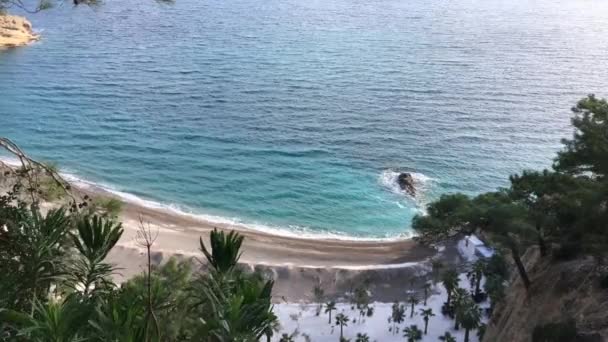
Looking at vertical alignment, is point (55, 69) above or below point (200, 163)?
above

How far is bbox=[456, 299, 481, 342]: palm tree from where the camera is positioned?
31734 millimetres

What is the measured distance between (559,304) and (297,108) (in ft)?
135

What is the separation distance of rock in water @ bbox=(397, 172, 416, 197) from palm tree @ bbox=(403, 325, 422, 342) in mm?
14915

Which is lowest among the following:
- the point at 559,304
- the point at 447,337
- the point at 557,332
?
the point at 447,337

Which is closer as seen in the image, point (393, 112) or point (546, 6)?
point (393, 112)

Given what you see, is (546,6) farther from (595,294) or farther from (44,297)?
(44,297)

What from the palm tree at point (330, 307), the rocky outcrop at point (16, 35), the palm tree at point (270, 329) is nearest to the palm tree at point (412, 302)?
the palm tree at point (330, 307)

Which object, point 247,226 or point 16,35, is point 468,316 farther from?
point 16,35

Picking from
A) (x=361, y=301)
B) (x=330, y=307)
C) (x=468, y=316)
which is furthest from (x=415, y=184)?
(x=330, y=307)

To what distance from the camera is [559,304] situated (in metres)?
20.9

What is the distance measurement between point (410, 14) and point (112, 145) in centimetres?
6660

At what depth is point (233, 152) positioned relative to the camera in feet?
167

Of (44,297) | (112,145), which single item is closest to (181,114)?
(112,145)

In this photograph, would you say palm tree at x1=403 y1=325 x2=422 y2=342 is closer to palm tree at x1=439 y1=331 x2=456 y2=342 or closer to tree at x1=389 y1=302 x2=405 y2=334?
tree at x1=389 y1=302 x2=405 y2=334
